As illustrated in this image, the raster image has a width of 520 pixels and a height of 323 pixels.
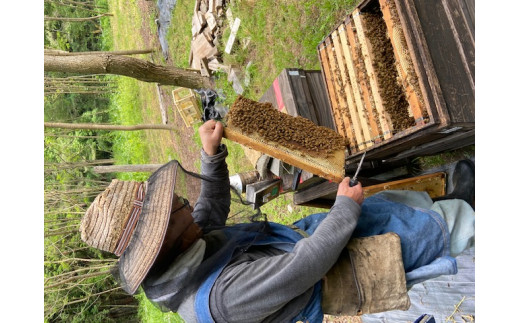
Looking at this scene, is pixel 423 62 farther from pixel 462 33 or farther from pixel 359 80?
pixel 359 80

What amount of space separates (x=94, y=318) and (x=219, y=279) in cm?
1094

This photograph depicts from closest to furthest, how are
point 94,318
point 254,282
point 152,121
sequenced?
point 254,282 < point 94,318 < point 152,121

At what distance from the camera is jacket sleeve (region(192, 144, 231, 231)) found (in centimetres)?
251

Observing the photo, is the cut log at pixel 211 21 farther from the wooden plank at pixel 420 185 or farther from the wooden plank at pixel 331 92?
the wooden plank at pixel 420 185

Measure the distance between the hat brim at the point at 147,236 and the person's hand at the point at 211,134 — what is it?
51 cm

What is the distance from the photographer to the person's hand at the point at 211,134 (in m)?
2.47

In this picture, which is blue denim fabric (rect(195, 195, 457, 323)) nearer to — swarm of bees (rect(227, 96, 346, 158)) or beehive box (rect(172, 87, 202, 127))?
swarm of bees (rect(227, 96, 346, 158))

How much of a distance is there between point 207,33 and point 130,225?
642 cm

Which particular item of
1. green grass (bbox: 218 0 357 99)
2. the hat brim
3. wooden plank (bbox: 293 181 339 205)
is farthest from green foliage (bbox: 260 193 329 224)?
the hat brim

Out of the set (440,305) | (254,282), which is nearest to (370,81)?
(254,282)

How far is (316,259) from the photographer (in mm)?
1788

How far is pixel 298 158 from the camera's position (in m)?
2.59

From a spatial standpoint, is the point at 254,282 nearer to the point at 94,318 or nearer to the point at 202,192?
the point at 202,192

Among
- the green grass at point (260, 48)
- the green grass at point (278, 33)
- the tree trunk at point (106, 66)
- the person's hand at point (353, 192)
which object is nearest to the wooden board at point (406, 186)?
the person's hand at point (353, 192)
